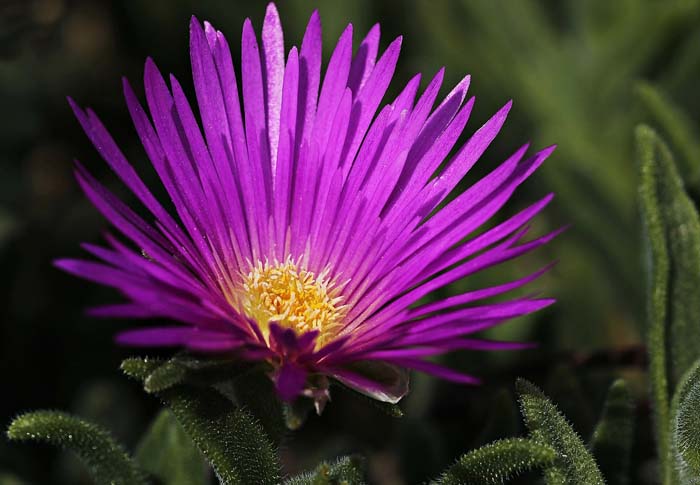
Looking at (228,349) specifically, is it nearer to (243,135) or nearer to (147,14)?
(243,135)

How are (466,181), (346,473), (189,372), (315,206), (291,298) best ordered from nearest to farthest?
(189,372) → (346,473) → (315,206) → (291,298) → (466,181)

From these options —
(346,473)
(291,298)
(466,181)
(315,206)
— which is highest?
(466,181)

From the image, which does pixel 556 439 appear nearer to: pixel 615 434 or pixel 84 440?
pixel 615 434

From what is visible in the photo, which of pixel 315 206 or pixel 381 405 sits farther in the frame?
pixel 315 206

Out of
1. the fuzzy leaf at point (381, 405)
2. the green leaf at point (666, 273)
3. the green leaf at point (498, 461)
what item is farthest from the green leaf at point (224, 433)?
the green leaf at point (666, 273)

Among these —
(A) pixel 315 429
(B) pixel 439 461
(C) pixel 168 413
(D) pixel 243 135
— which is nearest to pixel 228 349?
(D) pixel 243 135

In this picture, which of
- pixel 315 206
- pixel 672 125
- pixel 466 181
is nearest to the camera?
pixel 315 206

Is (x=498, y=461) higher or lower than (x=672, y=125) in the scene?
lower

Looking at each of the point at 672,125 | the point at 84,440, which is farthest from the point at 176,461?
the point at 672,125
